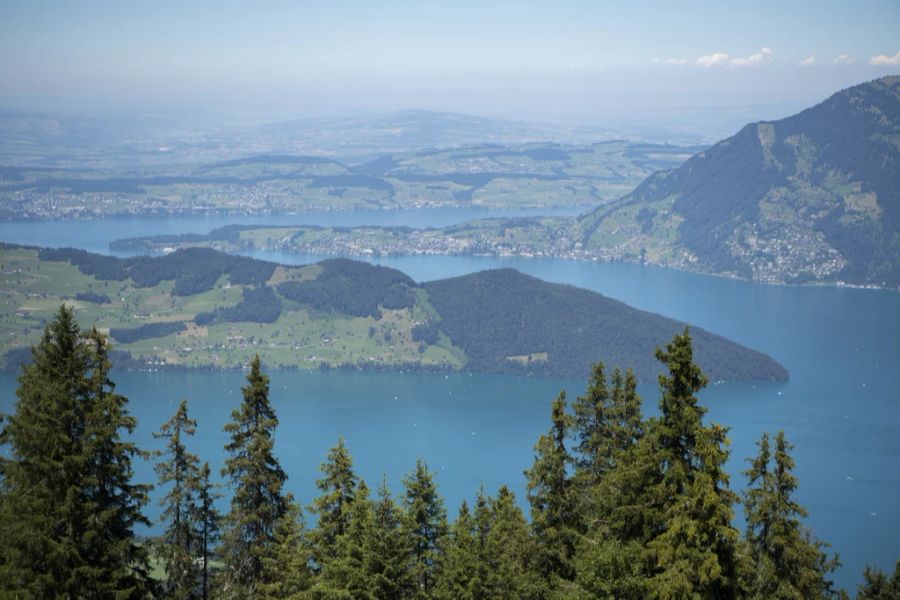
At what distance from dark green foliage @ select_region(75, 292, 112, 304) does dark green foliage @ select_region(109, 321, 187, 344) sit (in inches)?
577

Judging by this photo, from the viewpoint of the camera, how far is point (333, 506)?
2067 centimetres

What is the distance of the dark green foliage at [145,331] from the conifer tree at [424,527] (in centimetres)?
12543

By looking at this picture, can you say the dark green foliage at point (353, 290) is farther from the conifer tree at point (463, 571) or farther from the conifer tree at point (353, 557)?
the conifer tree at point (353, 557)

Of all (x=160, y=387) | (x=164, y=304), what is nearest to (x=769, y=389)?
(x=160, y=387)

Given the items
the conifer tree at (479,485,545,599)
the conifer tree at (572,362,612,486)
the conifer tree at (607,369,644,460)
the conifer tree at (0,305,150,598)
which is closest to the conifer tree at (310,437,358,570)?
the conifer tree at (479,485,545,599)

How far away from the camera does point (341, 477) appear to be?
20844 mm

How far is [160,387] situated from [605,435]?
10778 cm

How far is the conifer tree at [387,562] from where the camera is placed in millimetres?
18844

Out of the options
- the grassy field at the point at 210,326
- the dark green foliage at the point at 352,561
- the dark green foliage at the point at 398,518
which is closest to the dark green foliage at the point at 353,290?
the grassy field at the point at 210,326

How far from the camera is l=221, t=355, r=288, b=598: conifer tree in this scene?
21.1 m

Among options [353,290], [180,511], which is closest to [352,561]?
[180,511]

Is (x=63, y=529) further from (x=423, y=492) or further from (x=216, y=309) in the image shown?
(x=216, y=309)

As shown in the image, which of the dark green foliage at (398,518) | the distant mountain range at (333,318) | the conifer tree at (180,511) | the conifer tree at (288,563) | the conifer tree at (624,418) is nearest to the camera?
the dark green foliage at (398,518)

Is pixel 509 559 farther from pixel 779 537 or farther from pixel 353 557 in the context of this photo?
pixel 779 537
